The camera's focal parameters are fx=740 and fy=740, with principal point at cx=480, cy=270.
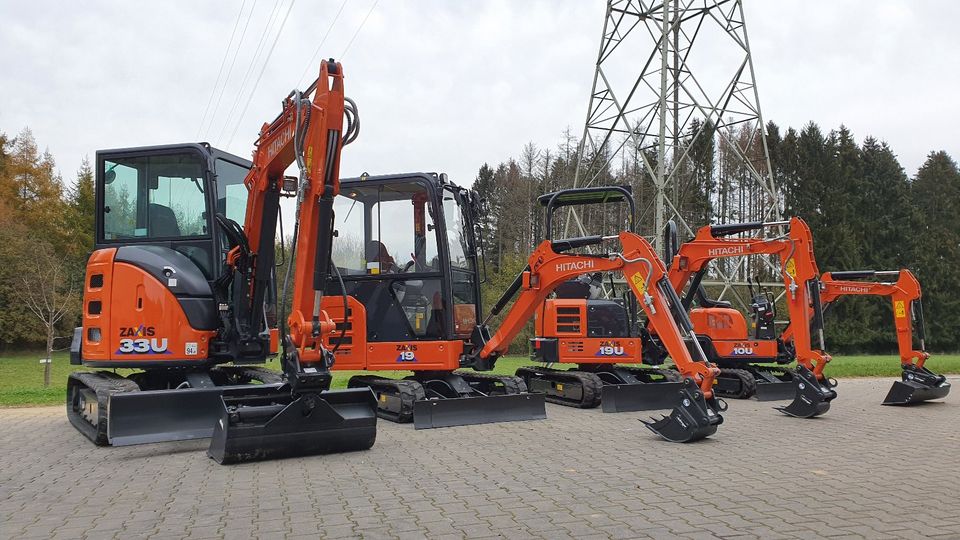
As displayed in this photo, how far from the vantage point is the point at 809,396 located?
1006cm

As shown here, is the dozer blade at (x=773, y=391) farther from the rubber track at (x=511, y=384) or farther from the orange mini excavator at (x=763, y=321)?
the rubber track at (x=511, y=384)

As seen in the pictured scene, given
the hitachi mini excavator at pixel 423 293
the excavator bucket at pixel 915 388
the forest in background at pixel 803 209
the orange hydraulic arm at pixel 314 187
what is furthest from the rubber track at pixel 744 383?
the forest in background at pixel 803 209

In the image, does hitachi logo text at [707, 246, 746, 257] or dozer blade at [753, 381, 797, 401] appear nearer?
hitachi logo text at [707, 246, 746, 257]

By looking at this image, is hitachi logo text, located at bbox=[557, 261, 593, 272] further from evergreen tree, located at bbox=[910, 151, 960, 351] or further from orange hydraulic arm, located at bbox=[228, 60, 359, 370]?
evergreen tree, located at bbox=[910, 151, 960, 351]

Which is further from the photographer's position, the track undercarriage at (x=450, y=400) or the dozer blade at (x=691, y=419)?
the track undercarriage at (x=450, y=400)

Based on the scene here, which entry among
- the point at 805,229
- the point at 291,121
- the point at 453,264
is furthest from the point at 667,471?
the point at 805,229

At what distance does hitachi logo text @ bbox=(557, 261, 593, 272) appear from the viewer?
1028 cm

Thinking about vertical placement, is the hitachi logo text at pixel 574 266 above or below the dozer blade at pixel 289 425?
above

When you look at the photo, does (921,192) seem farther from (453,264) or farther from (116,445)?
(116,445)

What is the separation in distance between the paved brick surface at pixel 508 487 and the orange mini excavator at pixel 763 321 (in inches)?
50.9

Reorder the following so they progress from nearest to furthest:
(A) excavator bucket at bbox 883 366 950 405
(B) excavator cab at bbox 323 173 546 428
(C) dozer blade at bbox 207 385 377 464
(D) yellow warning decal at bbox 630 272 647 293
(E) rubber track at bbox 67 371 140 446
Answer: (C) dozer blade at bbox 207 385 377 464 → (E) rubber track at bbox 67 371 140 446 → (D) yellow warning decal at bbox 630 272 647 293 → (B) excavator cab at bbox 323 173 546 428 → (A) excavator bucket at bbox 883 366 950 405

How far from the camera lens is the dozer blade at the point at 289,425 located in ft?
21.8

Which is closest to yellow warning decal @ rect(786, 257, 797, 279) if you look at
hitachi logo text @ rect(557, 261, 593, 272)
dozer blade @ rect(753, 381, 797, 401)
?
dozer blade @ rect(753, 381, 797, 401)

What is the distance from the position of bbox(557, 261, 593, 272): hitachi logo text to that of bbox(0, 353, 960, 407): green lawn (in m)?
5.26
